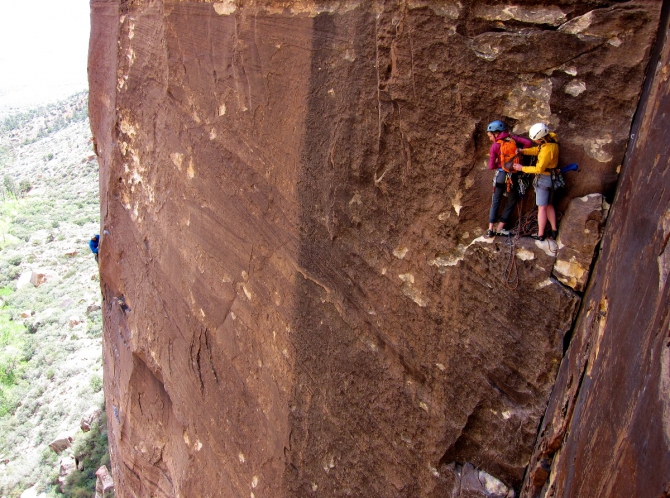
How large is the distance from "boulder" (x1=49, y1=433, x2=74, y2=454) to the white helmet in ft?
47.9

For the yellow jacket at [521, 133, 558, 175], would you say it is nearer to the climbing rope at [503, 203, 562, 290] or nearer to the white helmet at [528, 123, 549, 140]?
the white helmet at [528, 123, 549, 140]

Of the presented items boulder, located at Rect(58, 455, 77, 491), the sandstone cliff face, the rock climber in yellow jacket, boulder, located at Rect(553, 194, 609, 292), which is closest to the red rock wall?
boulder, located at Rect(553, 194, 609, 292)

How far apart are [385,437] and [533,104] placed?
110 inches

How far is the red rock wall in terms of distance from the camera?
6.84 ft

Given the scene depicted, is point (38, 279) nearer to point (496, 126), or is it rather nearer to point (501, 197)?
point (501, 197)

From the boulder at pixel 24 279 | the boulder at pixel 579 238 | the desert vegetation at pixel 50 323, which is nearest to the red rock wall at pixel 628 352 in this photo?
the boulder at pixel 579 238

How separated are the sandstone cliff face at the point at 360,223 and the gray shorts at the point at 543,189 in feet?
0.53

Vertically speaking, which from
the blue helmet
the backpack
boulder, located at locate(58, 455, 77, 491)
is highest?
the blue helmet

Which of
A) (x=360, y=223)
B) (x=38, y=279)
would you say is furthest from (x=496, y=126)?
(x=38, y=279)

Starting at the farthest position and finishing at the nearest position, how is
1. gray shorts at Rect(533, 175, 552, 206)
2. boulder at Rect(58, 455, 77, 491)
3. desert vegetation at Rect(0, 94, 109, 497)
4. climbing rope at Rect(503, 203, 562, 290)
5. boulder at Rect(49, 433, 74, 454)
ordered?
boulder at Rect(49, 433, 74, 454) < desert vegetation at Rect(0, 94, 109, 497) < boulder at Rect(58, 455, 77, 491) < climbing rope at Rect(503, 203, 562, 290) < gray shorts at Rect(533, 175, 552, 206)

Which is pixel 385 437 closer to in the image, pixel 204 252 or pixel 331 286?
pixel 331 286

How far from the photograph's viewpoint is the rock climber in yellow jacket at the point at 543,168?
300cm

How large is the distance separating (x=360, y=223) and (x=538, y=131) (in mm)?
1482

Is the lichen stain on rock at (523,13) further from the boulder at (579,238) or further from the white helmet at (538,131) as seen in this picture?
the boulder at (579,238)
